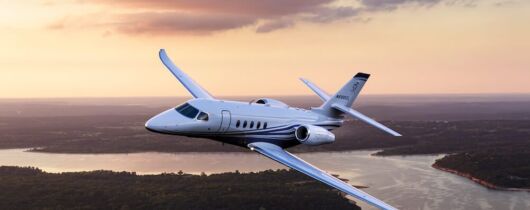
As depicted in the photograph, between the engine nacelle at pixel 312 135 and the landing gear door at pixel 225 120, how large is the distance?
600 cm

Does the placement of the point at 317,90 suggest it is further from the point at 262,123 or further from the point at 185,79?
the point at 185,79

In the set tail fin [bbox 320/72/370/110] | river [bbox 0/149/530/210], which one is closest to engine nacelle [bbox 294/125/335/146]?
tail fin [bbox 320/72/370/110]

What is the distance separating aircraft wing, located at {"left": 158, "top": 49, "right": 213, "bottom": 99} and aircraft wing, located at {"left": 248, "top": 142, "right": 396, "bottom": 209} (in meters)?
7.50

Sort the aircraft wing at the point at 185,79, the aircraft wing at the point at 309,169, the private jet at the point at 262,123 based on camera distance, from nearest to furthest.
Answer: the aircraft wing at the point at 309,169, the private jet at the point at 262,123, the aircraft wing at the point at 185,79

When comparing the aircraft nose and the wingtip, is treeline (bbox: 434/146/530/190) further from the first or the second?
the aircraft nose

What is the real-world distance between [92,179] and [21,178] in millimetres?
18414

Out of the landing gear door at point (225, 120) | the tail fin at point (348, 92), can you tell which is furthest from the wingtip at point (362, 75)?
the landing gear door at point (225, 120)

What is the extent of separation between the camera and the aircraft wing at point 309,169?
3012 cm

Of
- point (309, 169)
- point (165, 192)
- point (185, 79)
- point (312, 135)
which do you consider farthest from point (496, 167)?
point (309, 169)

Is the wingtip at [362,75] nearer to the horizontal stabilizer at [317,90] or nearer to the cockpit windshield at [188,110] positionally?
the horizontal stabilizer at [317,90]

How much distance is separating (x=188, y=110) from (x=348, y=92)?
52.1 ft

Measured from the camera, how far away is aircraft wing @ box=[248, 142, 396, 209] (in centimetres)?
3012

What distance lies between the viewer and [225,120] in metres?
36.7

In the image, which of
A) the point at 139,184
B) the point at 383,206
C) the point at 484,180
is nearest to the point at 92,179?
the point at 139,184
